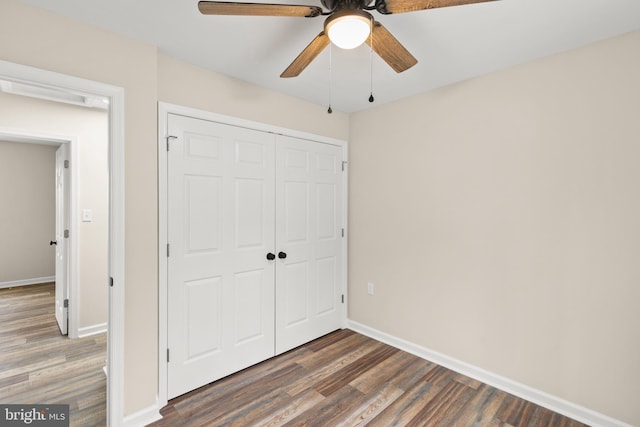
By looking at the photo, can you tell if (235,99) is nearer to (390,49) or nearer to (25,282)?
(390,49)

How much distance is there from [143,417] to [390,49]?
2.57 m

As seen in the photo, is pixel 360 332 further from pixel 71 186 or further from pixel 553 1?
pixel 71 186

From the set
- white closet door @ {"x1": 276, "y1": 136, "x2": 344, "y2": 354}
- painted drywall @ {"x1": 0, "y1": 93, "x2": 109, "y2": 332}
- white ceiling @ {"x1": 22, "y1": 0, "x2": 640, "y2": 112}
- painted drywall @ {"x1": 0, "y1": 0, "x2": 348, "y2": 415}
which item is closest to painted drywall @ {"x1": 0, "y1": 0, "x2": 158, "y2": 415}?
painted drywall @ {"x1": 0, "y1": 0, "x2": 348, "y2": 415}

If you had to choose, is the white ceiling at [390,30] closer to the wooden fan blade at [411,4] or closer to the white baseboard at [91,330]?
the wooden fan blade at [411,4]

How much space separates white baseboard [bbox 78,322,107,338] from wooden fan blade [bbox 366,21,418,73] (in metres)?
3.72

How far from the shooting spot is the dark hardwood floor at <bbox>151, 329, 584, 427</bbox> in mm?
1951

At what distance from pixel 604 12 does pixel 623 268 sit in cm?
145

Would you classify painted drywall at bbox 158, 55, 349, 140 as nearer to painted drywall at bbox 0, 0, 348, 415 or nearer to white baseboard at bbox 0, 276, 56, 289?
painted drywall at bbox 0, 0, 348, 415

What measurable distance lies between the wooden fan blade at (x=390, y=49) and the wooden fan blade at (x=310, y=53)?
24 cm

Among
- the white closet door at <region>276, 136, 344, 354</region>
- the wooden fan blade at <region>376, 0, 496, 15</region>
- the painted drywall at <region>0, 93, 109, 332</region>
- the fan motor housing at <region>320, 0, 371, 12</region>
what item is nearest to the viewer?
the wooden fan blade at <region>376, 0, 496, 15</region>

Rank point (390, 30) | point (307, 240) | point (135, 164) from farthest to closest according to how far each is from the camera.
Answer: point (307, 240) < point (135, 164) < point (390, 30)

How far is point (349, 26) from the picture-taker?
122 cm

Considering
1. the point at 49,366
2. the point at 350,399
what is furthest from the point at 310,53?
the point at 49,366

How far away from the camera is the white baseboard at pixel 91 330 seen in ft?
10.2
